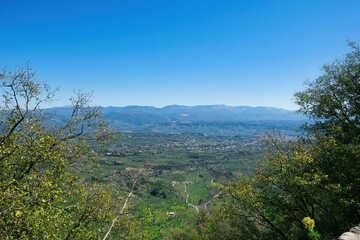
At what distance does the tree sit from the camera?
14850mm

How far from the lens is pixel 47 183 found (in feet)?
47.4

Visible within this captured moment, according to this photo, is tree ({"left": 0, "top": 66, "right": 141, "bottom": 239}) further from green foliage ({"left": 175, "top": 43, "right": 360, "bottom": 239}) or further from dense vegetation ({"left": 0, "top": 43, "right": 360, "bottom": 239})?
green foliage ({"left": 175, "top": 43, "right": 360, "bottom": 239})

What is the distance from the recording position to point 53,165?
18.6m

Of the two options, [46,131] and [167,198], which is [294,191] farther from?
[167,198]

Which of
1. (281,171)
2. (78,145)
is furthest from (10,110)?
(281,171)

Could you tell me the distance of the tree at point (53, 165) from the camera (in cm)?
1485

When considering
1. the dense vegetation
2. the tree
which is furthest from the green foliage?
the tree

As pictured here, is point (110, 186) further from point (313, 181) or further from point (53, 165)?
point (313, 181)

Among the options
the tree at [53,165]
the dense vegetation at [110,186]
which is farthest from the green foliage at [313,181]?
the tree at [53,165]

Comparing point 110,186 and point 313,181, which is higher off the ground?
point 313,181

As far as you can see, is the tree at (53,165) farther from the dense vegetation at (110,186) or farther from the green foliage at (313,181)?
the green foliage at (313,181)

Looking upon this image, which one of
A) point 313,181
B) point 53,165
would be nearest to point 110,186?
point 53,165

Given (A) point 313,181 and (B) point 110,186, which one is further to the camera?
(B) point 110,186

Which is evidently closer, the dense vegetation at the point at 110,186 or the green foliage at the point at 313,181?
the dense vegetation at the point at 110,186
